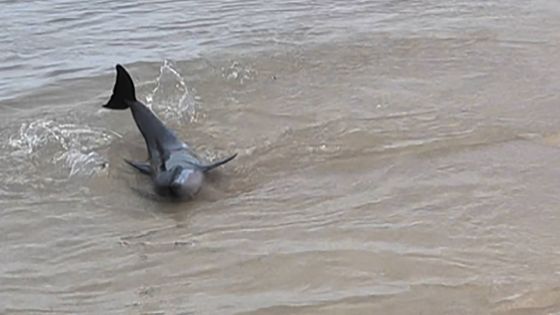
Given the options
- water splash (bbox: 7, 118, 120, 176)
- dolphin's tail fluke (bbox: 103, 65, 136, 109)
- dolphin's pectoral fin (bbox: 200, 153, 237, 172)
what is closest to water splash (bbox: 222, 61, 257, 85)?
water splash (bbox: 7, 118, 120, 176)

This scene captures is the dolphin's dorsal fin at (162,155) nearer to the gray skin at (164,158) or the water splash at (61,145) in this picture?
the gray skin at (164,158)

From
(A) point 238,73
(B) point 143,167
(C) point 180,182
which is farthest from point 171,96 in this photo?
(C) point 180,182

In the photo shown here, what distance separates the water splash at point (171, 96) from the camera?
7.51 m

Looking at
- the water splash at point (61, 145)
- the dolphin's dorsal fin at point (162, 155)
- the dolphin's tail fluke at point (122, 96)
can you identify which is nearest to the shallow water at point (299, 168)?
the water splash at point (61, 145)

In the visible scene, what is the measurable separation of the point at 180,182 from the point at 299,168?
0.84 m

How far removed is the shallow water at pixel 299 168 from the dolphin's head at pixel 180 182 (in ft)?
0.27

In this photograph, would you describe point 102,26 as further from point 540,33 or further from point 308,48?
point 540,33

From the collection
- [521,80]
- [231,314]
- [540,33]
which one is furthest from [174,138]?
[540,33]

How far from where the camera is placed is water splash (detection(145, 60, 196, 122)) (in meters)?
7.51

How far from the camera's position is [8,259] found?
5199 mm

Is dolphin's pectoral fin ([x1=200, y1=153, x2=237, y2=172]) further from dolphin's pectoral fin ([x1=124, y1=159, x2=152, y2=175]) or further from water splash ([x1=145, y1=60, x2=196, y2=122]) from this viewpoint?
water splash ([x1=145, y1=60, x2=196, y2=122])

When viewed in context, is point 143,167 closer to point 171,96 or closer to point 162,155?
point 162,155

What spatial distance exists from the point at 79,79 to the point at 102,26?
7.32ft

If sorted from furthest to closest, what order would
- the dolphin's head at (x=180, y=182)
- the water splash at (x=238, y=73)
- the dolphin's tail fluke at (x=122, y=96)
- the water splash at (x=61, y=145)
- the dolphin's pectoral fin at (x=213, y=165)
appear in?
the water splash at (x=238, y=73) → the dolphin's tail fluke at (x=122, y=96) → the water splash at (x=61, y=145) → the dolphin's pectoral fin at (x=213, y=165) → the dolphin's head at (x=180, y=182)
